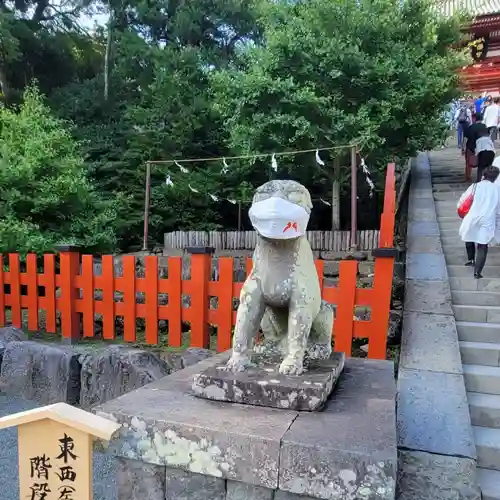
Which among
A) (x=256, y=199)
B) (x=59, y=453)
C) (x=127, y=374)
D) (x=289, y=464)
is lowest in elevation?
(x=127, y=374)

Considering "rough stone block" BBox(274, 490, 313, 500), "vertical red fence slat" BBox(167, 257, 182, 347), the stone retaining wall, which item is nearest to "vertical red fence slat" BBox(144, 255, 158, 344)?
"vertical red fence slat" BBox(167, 257, 182, 347)

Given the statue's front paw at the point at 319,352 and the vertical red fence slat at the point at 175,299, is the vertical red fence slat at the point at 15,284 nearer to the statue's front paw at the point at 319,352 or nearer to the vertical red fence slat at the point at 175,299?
the vertical red fence slat at the point at 175,299

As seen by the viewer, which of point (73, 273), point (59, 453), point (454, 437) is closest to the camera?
point (59, 453)

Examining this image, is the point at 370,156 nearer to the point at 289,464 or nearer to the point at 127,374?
the point at 127,374

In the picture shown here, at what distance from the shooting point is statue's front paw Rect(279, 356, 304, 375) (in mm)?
2123

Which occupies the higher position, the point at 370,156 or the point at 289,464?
the point at 370,156

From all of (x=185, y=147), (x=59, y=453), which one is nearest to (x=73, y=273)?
(x=59, y=453)

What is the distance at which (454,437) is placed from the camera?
2.54 meters

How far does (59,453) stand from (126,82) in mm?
14340

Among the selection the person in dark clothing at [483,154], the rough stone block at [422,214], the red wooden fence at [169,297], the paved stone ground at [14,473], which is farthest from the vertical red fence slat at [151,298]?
the person in dark clothing at [483,154]

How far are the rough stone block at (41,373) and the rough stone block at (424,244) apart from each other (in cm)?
435

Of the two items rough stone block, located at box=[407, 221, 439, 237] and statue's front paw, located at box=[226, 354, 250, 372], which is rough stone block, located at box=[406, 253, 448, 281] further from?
statue's front paw, located at box=[226, 354, 250, 372]

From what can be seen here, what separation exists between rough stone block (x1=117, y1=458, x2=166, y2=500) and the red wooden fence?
2347 mm

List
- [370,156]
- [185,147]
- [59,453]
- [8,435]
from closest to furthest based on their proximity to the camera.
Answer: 1. [59,453]
2. [8,435]
3. [370,156]
4. [185,147]
